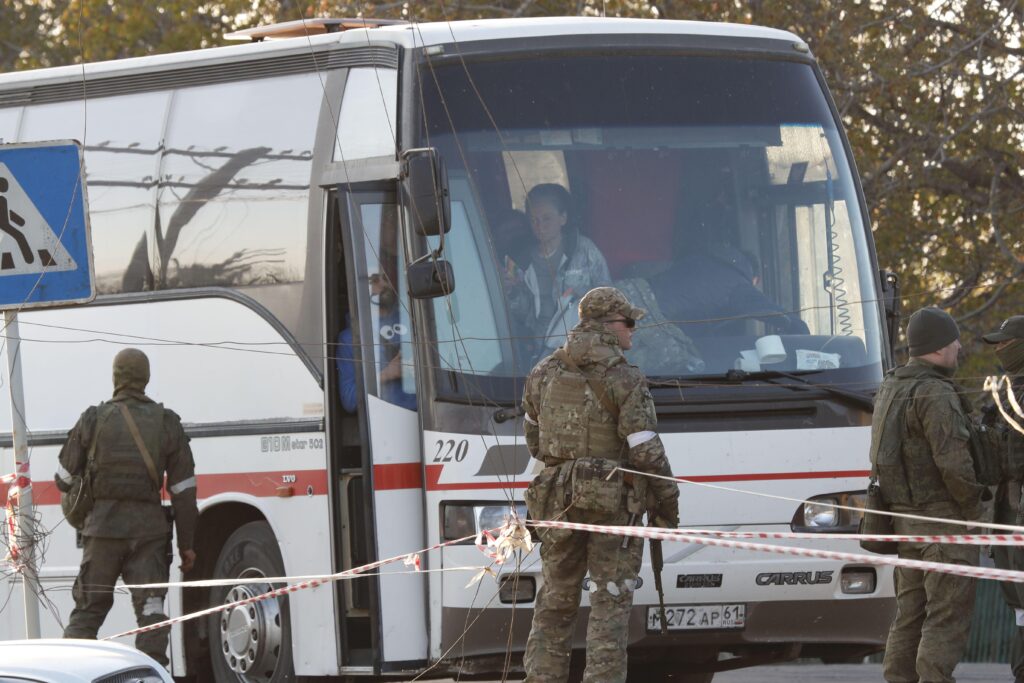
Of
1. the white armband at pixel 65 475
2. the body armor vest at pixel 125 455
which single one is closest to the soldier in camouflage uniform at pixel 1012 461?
the body armor vest at pixel 125 455

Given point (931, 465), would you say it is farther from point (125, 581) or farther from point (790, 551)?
point (125, 581)

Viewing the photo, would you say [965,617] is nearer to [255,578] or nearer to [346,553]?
[346,553]

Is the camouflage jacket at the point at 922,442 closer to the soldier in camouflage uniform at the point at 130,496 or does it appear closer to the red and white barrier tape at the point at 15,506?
the soldier in camouflage uniform at the point at 130,496

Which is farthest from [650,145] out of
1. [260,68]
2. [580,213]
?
[260,68]

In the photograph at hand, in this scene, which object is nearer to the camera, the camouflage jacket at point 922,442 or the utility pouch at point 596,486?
the utility pouch at point 596,486

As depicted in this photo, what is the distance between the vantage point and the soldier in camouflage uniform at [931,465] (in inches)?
326

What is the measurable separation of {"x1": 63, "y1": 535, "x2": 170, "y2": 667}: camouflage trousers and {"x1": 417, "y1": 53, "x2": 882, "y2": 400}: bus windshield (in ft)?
6.83

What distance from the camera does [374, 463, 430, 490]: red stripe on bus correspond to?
8.92m

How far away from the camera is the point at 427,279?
8.52 metres

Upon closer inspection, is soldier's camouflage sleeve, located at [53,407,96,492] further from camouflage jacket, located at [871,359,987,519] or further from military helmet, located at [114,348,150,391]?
camouflage jacket, located at [871,359,987,519]

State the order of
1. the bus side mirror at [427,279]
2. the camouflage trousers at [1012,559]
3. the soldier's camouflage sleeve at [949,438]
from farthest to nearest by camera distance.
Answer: the camouflage trousers at [1012,559], the bus side mirror at [427,279], the soldier's camouflage sleeve at [949,438]

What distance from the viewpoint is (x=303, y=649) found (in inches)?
370

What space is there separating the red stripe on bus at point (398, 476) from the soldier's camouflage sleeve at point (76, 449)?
171 cm

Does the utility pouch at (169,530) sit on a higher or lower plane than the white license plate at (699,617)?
higher
